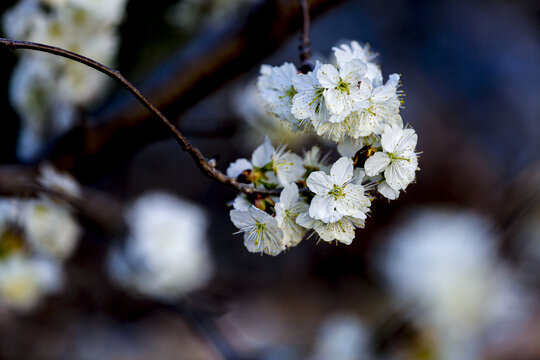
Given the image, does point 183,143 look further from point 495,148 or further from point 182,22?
point 495,148

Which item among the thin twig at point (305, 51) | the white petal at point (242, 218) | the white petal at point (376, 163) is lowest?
the white petal at point (242, 218)

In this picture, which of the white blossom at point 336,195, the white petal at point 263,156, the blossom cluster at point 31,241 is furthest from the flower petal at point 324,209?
A: the blossom cluster at point 31,241

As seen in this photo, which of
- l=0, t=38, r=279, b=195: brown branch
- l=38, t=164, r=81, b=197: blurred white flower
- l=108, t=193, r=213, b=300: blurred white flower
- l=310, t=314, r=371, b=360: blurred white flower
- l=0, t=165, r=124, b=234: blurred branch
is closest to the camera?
l=0, t=38, r=279, b=195: brown branch

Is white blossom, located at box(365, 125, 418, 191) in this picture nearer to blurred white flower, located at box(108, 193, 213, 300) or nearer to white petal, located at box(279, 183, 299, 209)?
white petal, located at box(279, 183, 299, 209)

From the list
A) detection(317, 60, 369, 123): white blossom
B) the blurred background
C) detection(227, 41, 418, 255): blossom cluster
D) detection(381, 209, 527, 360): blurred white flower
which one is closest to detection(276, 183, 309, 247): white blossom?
detection(227, 41, 418, 255): blossom cluster

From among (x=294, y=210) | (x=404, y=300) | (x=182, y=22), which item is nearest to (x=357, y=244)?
(x=404, y=300)

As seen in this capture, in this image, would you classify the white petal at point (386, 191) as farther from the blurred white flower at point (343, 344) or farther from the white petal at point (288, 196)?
the blurred white flower at point (343, 344)
